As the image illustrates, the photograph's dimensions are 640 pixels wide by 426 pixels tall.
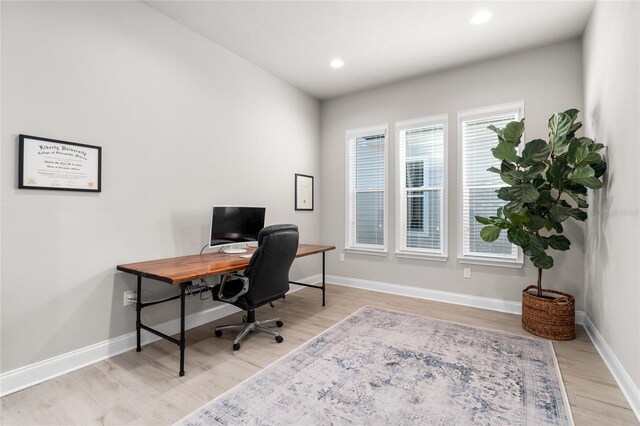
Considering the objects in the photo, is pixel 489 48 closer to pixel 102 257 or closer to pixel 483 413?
pixel 483 413

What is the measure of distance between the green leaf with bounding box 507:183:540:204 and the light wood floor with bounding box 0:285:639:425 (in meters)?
1.28

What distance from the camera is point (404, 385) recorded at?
6.83 ft

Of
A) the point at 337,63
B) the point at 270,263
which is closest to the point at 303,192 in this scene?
the point at 337,63

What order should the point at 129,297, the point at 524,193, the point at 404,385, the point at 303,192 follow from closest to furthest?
the point at 404,385 < the point at 129,297 < the point at 524,193 < the point at 303,192

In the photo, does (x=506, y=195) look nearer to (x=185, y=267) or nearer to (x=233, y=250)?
(x=233, y=250)

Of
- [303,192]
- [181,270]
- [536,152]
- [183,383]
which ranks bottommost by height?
[183,383]

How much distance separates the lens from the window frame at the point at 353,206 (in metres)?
4.45

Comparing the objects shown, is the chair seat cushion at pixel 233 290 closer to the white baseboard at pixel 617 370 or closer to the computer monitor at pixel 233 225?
the computer monitor at pixel 233 225

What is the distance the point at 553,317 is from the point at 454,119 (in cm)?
242

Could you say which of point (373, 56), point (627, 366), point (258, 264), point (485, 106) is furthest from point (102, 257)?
point (485, 106)

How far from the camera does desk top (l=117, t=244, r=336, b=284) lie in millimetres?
2178

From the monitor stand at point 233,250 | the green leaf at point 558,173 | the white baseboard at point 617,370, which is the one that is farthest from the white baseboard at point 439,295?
the monitor stand at point 233,250

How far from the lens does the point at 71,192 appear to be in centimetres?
231

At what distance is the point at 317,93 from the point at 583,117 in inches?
130
